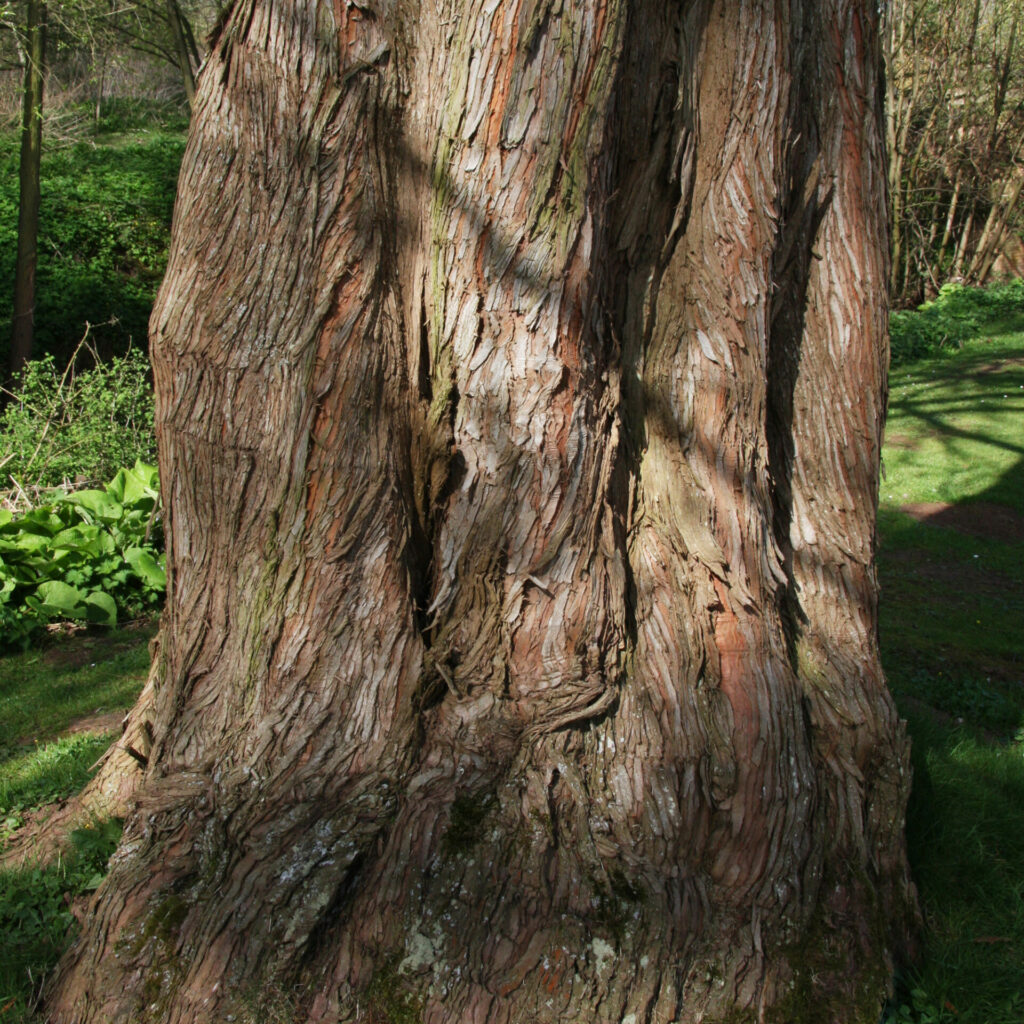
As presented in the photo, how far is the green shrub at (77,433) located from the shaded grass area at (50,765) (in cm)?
223

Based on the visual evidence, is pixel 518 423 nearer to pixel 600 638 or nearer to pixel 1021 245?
pixel 600 638

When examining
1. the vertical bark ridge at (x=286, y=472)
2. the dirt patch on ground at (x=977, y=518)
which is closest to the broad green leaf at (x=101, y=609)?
the vertical bark ridge at (x=286, y=472)

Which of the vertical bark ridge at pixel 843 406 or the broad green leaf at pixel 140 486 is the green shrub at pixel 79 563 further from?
the vertical bark ridge at pixel 843 406

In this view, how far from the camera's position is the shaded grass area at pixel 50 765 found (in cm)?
273

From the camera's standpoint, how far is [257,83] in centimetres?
244

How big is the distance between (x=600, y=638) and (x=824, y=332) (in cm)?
148

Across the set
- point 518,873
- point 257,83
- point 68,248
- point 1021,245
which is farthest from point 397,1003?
point 1021,245

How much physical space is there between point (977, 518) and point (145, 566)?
736 centimetres

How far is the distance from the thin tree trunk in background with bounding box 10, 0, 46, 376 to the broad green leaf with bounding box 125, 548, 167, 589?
638 centimetres

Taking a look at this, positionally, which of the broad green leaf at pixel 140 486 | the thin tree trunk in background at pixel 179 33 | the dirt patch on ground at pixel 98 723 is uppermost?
the thin tree trunk in background at pixel 179 33

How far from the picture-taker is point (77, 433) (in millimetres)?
7918

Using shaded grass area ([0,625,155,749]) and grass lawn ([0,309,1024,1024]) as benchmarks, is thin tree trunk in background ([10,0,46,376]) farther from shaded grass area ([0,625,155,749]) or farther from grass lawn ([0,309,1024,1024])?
grass lawn ([0,309,1024,1024])

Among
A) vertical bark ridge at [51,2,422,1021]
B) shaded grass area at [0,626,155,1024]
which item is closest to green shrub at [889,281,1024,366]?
shaded grass area at [0,626,155,1024]

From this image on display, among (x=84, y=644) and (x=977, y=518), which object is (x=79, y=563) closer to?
(x=84, y=644)
